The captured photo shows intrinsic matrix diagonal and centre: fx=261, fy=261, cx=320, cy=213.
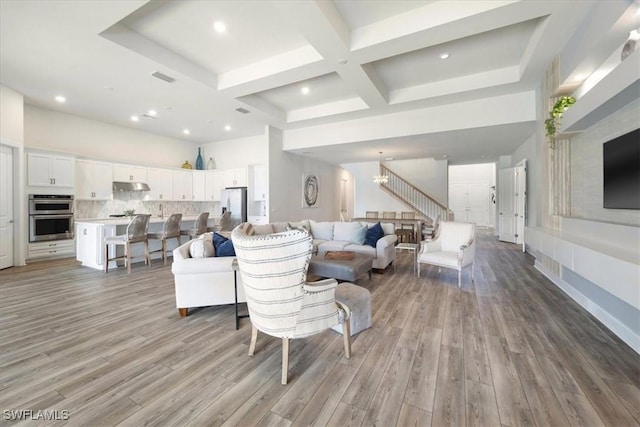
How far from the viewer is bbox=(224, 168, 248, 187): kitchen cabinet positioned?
7.43 m

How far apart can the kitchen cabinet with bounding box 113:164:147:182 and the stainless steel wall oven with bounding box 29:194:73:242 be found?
1025 millimetres

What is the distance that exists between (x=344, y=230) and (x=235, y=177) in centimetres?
403

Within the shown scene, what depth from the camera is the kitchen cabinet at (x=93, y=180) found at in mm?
5793

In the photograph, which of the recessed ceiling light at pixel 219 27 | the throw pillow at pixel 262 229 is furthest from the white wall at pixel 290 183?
the recessed ceiling light at pixel 219 27

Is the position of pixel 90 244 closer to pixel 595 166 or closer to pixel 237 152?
pixel 237 152

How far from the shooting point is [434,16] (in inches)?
109

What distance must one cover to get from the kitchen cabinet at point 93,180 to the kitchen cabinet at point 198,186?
207 centimetres

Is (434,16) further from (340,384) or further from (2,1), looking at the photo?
(2,1)

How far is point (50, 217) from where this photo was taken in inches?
210

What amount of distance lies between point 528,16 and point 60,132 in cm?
847

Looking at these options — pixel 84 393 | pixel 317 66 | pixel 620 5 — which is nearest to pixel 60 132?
pixel 317 66

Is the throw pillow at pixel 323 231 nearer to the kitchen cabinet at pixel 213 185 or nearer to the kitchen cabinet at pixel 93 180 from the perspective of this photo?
the kitchen cabinet at pixel 213 185

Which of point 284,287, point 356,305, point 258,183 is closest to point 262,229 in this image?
point 356,305

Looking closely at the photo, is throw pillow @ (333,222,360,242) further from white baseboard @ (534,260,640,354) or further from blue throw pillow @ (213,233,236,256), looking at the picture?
white baseboard @ (534,260,640,354)
